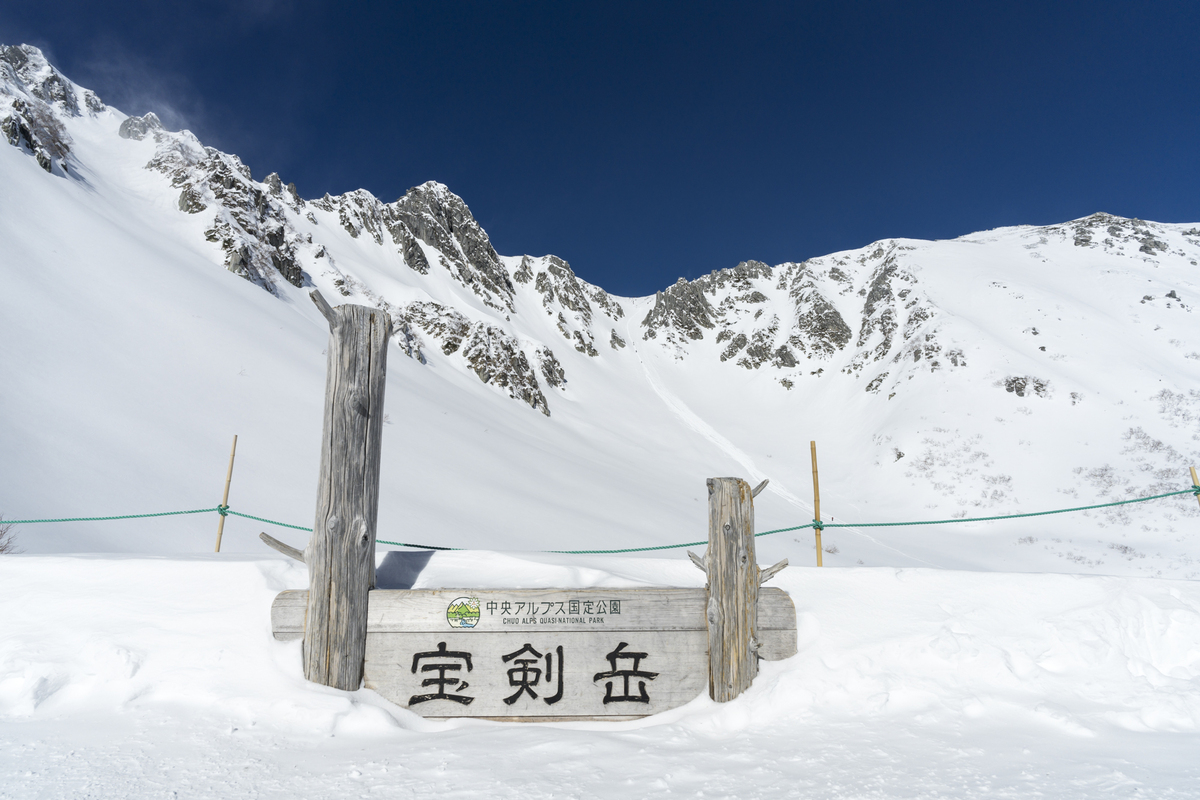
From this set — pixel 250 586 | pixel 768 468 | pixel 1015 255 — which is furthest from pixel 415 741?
Answer: pixel 1015 255

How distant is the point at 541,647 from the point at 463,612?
0.60 metres

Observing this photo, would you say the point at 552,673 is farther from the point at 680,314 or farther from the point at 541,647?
the point at 680,314

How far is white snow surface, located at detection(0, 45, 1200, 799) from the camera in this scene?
117 inches

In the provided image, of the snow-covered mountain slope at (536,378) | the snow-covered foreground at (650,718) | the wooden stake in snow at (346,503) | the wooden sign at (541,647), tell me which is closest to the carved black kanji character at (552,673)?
the wooden sign at (541,647)

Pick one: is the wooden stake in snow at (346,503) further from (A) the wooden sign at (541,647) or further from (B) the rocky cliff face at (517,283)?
(B) the rocky cliff face at (517,283)

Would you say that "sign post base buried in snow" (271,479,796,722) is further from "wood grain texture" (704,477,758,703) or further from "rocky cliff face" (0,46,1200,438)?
"rocky cliff face" (0,46,1200,438)

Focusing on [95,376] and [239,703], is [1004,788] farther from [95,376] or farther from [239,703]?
[95,376]

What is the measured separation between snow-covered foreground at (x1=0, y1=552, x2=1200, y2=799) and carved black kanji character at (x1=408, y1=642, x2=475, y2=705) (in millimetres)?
161

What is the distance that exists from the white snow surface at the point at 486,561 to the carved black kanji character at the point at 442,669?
0.18 meters

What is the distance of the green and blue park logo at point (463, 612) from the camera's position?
3844 mm

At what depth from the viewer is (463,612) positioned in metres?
3.86

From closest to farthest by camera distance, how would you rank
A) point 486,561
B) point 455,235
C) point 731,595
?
point 731,595 < point 486,561 < point 455,235

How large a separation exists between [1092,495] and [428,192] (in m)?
49.3

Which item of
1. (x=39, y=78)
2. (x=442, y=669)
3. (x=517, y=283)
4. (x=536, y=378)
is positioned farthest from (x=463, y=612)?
(x=517, y=283)
